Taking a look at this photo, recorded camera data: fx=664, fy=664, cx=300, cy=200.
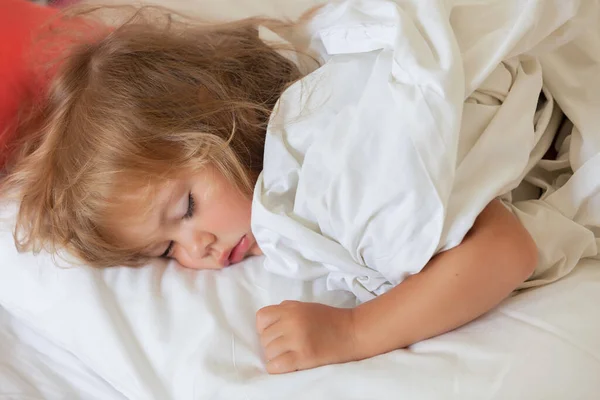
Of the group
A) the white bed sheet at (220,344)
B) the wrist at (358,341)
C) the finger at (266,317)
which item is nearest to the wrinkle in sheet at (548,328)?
the white bed sheet at (220,344)

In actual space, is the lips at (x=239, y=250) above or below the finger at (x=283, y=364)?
below

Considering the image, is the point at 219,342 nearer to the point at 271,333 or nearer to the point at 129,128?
the point at 271,333

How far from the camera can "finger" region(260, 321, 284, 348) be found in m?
0.76

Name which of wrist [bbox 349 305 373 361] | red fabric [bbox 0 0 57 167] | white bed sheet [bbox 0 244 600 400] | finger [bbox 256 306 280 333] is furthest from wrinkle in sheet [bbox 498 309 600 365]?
red fabric [bbox 0 0 57 167]

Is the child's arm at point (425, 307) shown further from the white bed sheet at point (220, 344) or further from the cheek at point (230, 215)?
the cheek at point (230, 215)

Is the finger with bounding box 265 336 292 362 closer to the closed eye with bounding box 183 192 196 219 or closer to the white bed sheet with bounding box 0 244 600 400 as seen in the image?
the white bed sheet with bounding box 0 244 600 400

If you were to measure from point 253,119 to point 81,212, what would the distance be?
26 centimetres

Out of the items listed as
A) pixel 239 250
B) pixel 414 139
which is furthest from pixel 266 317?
pixel 414 139

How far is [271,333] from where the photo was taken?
764mm

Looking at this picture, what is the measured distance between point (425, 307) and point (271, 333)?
0.18m

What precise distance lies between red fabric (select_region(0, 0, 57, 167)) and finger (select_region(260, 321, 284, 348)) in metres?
0.53

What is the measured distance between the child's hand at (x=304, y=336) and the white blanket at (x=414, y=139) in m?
0.07

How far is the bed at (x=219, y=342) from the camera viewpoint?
2.16 feet

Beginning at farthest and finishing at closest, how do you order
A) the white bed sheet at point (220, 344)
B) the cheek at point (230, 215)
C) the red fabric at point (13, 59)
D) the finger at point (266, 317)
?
the red fabric at point (13, 59) → the cheek at point (230, 215) → the finger at point (266, 317) → the white bed sheet at point (220, 344)
